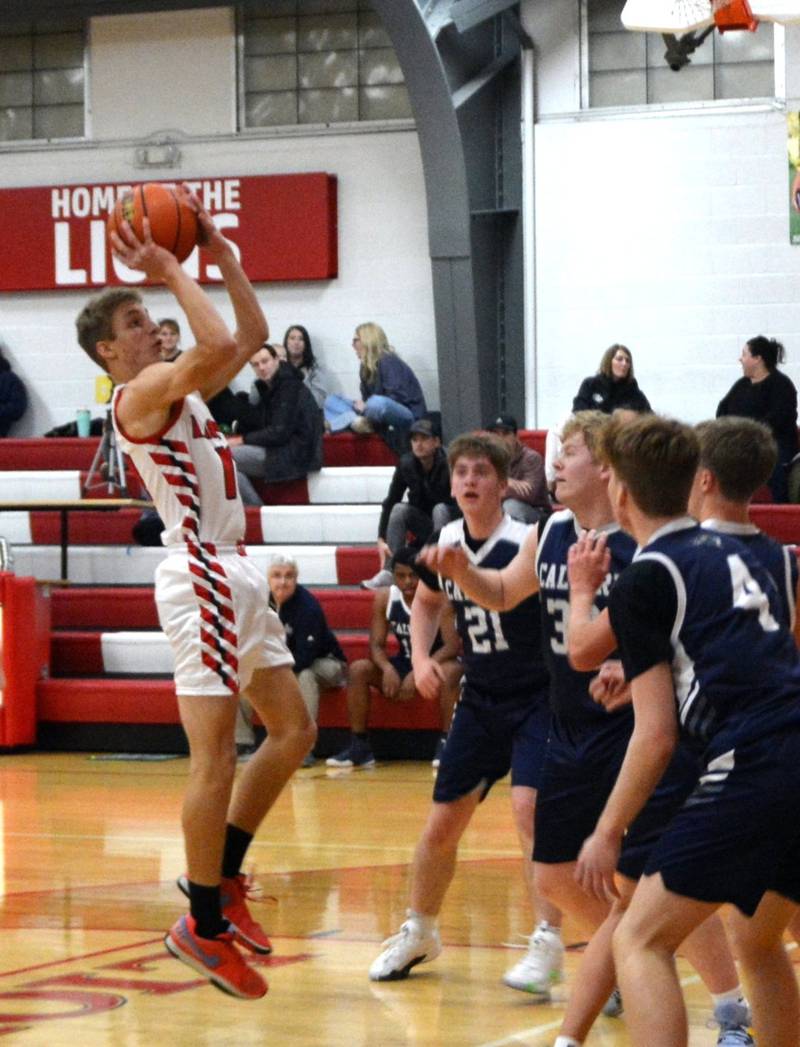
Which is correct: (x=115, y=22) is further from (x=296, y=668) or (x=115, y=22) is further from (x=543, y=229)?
(x=296, y=668)

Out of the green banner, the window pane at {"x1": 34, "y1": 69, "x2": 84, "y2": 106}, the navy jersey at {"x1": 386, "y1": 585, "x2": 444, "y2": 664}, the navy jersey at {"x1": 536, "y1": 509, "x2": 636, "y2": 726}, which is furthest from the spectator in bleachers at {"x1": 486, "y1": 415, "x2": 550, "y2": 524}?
the window pane at {"x1": 34, "y1": 69, "x2": 84, "y2": 106}

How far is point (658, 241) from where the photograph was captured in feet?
46.3

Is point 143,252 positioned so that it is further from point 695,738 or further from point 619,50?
point 619,50

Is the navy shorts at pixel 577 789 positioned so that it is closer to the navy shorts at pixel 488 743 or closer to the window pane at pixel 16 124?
the navy shorts at pixel 488 743

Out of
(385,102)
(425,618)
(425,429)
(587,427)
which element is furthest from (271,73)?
(587,427)

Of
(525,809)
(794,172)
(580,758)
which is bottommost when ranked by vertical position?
(525,809)

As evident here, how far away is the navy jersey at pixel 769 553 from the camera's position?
355 centimetres

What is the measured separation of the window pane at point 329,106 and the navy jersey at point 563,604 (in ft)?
36.4

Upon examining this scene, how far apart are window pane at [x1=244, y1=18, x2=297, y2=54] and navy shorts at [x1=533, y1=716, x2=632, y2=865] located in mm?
11927

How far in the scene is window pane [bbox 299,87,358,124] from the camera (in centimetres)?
1495

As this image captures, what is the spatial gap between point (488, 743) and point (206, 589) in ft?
3.31

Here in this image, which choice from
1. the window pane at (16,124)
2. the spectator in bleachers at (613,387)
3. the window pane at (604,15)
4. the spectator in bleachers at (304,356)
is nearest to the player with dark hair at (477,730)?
the spectator in bleachers at (613,387)

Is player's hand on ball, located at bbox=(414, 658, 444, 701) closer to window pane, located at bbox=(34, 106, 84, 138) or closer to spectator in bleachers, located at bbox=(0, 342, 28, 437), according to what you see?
spectator in bleachers, located at bbox=(0, 342, 28, 437)

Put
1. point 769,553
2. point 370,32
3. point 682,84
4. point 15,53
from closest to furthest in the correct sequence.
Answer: point 769,553 < point 682,84 < point 370,32 < point 15,53
